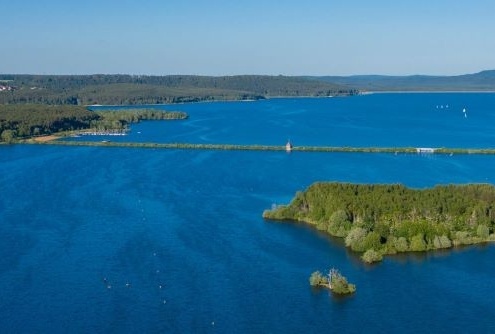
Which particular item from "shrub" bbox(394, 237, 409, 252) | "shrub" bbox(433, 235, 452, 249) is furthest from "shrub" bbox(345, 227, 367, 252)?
"shrub" bbox(433, 235, 452, 249)

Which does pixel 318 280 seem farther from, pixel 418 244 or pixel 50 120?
pixel 50 120

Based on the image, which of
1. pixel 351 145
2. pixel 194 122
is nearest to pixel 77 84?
pixel 194 122

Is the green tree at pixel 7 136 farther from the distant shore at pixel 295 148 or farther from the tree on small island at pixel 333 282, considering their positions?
the tree on small island at pixel 333 282

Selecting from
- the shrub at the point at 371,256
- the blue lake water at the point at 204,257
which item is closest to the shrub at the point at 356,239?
the blue lake water at the point at 204,257

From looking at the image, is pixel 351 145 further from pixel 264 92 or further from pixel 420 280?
pixel 264 92

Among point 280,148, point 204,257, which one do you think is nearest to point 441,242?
point 204,257
